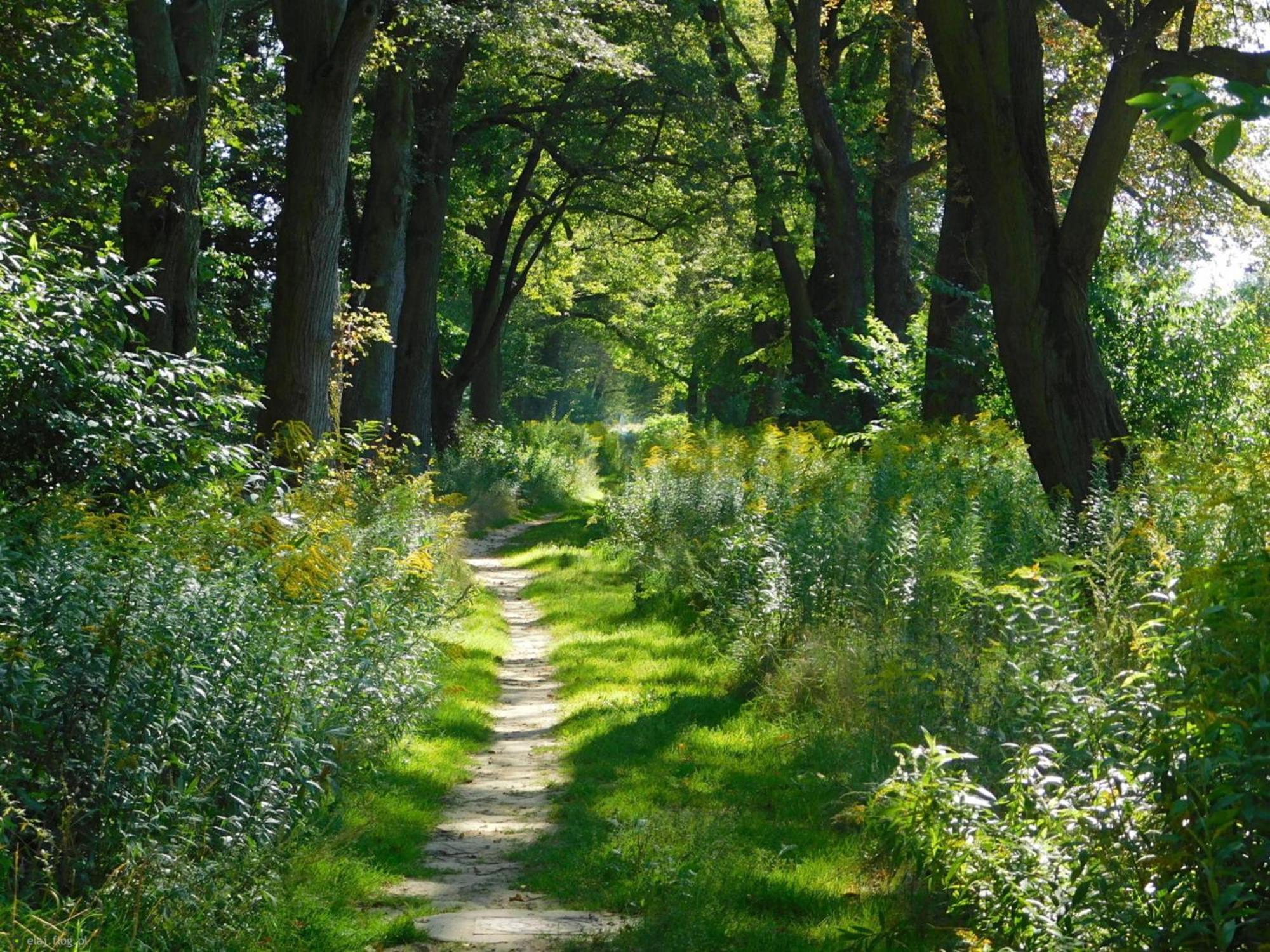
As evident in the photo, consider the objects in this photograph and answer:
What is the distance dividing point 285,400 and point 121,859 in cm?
811

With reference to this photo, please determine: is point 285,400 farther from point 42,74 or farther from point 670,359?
point 670,359

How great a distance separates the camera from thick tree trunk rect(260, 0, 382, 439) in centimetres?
1252

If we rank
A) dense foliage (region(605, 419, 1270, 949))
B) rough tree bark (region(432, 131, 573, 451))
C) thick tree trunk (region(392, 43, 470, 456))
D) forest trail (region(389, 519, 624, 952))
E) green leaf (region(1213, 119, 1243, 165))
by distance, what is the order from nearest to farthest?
green leaf (region(1213, 119, 1243, 165)), dense foliage (region(605, 419, 1270, 949)), forest trail (region(389, 519, 624, 952)), thick tree trunk (region(392, 43, 470, 456)), rough tree bark (region(432, 131, 573, 451))

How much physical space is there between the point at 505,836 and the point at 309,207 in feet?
23.8

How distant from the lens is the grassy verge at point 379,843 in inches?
220

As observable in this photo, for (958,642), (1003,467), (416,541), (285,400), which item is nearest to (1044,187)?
(1003,467)

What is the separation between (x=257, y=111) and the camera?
1477cm

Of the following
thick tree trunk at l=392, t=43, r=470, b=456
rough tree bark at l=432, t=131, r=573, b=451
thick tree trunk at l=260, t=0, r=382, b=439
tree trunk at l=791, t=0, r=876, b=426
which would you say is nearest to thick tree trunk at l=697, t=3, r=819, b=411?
tree trunk at l=791, t=0, r=876, b=426

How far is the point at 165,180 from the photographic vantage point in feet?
37.5

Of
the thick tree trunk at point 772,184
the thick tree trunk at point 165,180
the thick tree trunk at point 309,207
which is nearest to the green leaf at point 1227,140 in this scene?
the thick tree trunk at point 165,180

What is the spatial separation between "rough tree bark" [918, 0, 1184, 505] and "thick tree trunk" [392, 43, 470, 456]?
12.2 meters

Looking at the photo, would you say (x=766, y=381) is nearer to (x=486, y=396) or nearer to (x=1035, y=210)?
(x=486, y=396)

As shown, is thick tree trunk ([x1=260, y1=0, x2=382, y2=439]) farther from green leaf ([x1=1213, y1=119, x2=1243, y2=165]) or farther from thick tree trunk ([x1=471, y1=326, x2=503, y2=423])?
thick tree trunk ([x1=471, y1=326, x2=503, y2=423])

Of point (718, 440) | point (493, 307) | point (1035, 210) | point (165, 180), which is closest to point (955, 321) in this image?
point (718, 440)
